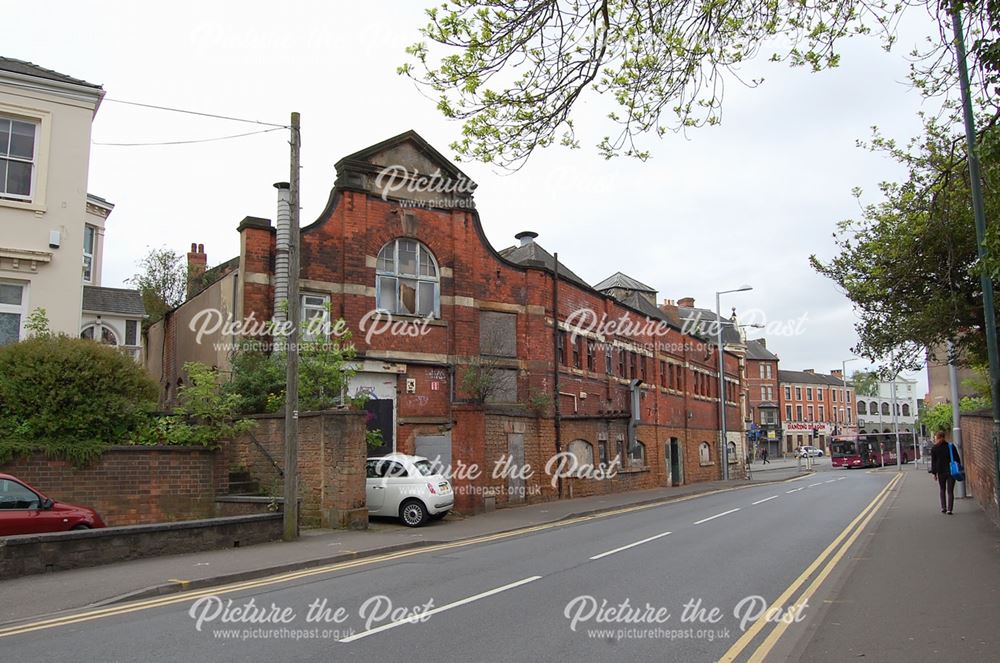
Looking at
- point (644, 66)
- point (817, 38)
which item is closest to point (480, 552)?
point (644, 66)

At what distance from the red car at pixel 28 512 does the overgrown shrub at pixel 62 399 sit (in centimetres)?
230

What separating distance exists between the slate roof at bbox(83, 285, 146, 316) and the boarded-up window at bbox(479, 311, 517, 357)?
12.4 metres

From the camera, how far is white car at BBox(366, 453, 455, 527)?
703 inches

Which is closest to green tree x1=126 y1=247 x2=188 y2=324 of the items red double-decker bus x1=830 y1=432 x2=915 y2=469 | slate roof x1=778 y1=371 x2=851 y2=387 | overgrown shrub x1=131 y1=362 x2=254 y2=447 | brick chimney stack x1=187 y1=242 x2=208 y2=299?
brick chimney stack x1=187 y1=242 x2=208 y2=299

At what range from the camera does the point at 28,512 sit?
Answer: 1163 centimetres

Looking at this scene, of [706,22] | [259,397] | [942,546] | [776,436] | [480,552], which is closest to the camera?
[706,22]

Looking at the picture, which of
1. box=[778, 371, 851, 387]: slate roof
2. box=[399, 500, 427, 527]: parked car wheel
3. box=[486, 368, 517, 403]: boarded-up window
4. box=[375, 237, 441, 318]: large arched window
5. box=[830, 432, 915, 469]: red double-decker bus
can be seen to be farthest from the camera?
box=[778, 371, 851, 387]: slate roof

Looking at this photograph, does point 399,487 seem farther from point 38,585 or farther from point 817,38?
point 817,38

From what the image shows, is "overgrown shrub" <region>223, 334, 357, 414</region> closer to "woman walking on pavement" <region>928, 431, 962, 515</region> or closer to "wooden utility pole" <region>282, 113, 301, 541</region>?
"wooden utility pole" <region>282, 113, 301, 541</region>

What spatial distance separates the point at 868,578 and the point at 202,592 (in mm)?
8475

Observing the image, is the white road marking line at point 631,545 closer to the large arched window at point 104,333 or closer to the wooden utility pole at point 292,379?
the wooden utility pole at point 292,379

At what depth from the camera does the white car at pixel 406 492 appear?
17.8 meters

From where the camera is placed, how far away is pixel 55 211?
56.6ft

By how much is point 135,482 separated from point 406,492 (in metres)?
5.73
